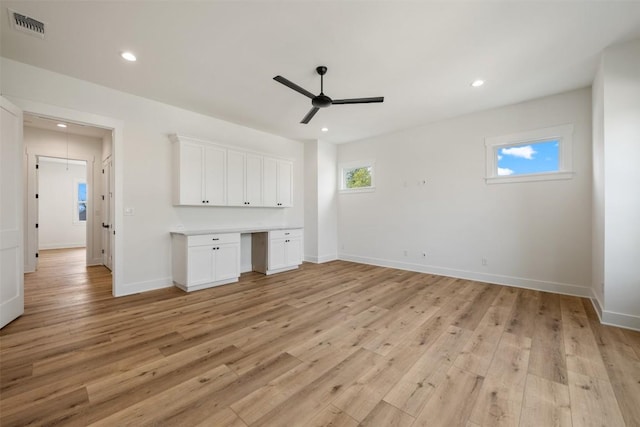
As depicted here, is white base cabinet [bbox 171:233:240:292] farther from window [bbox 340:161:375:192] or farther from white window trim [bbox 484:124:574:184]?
white window trim [bbox 484:124:574:184]

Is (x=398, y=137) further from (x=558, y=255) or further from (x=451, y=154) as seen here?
(x=558, y=255)

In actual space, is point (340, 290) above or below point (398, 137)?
below

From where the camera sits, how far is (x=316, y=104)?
10.5 feet

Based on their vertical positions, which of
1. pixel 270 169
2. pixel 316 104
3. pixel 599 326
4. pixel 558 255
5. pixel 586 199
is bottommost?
pixel 599 326

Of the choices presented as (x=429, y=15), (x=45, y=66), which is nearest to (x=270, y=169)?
(x=45, y=66)

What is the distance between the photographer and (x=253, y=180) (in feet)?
16.7

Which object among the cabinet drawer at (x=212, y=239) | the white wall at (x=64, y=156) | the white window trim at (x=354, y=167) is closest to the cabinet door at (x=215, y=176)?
the cabinet drawer at (x=212, y=239)

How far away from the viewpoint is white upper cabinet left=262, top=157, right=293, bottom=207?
5.32 m

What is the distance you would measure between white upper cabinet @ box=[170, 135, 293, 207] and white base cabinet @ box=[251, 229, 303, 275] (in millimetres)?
699

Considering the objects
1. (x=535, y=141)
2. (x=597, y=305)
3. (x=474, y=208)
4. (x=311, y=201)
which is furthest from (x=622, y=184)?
(x=311, y=201)

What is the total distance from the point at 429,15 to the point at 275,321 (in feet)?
10.9

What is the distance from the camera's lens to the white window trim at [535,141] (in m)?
3.78

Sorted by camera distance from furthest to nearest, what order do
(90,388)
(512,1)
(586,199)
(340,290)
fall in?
(340,290)
(586,199)
(512,1)
(90,388)

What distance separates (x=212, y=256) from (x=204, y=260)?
13cm
